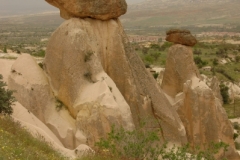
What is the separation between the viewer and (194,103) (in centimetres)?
1503

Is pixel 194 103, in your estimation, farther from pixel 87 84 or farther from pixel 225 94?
pixel 225 94

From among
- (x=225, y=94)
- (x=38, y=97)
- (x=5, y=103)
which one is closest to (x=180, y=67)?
(x=38, y=97)

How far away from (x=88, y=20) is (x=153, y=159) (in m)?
5.30

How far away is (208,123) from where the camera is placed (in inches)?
587

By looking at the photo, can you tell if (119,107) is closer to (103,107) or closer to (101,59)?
(103,107)

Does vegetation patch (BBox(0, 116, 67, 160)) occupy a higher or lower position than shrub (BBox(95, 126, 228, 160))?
higher

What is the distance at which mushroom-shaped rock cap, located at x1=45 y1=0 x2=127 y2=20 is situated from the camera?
42.7 ft

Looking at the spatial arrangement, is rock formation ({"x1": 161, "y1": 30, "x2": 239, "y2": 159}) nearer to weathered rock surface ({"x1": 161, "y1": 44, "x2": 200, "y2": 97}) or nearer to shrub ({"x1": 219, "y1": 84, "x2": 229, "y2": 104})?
weathered rock surface ({"x1": 161, "y1": 44, "x2": 200, "y2": 97})

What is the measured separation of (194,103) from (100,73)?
413cm

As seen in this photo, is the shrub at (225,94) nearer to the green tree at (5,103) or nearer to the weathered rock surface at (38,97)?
the weathered rock surface at (38,97)

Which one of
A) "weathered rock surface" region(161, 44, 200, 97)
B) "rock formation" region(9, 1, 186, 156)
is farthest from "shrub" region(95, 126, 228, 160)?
"weathered rock surface" region(161, 44, 200, 97)

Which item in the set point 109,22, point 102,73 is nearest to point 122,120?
point 102,73

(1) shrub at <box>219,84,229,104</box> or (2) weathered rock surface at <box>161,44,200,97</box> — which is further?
(1) shrub at <box>219,84,229,104</box>

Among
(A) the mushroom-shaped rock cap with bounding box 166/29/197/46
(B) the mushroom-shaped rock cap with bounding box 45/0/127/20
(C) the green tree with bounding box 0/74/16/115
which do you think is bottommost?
(C) the green tree with bounding box 0/74/16/115
